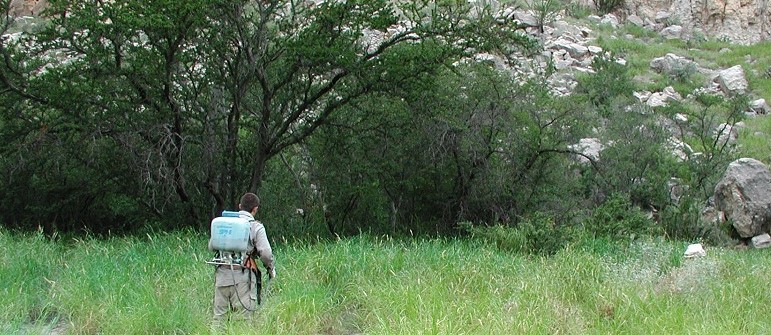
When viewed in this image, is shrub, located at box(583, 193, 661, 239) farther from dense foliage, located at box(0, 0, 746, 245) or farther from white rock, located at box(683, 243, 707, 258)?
white rock, located at box(683, 243, 707, 258)

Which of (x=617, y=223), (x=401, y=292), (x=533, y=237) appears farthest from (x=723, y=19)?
(x=401, y=292)

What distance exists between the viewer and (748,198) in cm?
1886

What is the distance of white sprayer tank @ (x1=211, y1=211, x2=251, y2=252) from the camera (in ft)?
22.8

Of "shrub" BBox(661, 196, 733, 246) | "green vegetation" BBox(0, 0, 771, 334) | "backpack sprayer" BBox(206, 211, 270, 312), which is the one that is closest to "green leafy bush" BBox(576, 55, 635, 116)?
"green vegetation" BBox(0, 0, 771, 334)

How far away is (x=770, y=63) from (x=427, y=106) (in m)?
26.0

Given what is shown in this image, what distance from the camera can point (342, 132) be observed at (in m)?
15.0

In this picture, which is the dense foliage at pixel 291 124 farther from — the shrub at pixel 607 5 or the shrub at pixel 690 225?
the shrub at pixel 607 5

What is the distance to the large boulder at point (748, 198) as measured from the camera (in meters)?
18.9

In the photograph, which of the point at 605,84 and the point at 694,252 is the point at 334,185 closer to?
the point at 694,252

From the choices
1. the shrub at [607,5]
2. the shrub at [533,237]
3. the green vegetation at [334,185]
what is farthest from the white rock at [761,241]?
the shrub at [607,5]

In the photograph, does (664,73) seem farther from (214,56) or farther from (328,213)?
(214,56)

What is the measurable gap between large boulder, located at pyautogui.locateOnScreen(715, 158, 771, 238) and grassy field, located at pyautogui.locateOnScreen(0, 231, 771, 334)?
865cm

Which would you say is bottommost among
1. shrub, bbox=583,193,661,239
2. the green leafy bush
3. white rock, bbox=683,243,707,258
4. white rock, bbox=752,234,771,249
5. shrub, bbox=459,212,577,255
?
white rock, bbox=752,234,771,249

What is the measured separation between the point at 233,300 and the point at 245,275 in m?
0.28
